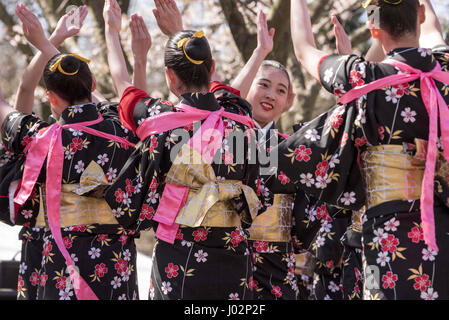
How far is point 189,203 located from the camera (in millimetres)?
3102

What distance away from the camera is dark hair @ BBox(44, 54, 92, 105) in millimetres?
3514

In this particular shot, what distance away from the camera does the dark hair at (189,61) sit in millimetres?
3168

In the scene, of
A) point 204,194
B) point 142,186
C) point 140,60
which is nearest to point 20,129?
point 140,60

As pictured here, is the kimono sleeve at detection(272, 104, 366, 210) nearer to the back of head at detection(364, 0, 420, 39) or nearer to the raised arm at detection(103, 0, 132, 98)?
the back of head at detection(364, 0, 420, 39)

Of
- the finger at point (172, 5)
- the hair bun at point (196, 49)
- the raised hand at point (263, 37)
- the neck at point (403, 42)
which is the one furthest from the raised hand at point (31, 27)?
the neck at point (403, 42)

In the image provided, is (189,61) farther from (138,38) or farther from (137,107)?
(138,38)

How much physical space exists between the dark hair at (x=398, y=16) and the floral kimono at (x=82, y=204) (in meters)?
1.66

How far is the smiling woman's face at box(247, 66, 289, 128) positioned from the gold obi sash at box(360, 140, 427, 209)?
5.85ft

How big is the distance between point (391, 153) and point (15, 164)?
2.22 m

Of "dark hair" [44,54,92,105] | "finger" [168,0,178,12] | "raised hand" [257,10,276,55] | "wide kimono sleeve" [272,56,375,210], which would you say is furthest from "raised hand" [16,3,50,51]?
"wide kimono sleeve" [272,56,375,210]

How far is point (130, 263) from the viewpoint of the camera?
372cm

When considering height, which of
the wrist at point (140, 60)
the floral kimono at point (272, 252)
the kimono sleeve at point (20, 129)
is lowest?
the floral kimono at point (272, 252)

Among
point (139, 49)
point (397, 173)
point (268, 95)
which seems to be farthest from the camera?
point (268, 95)

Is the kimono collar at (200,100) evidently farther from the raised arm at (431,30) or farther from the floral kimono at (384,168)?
the raised arm at (431,30)
